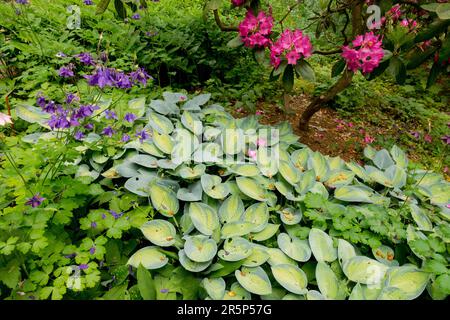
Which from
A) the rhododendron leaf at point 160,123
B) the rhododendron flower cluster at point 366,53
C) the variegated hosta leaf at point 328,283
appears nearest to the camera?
the variegated hosta leaf at point 328,283

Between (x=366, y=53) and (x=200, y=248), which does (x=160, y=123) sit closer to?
(x=200, y=248)

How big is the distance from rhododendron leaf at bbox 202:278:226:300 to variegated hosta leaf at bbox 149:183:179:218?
32 centimetres

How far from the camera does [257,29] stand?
1709 millimetres

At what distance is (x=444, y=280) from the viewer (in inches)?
43.6

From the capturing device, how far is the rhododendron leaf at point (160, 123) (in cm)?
181

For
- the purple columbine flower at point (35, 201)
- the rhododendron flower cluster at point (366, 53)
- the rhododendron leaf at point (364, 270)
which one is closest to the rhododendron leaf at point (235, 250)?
the rhododendron leaf at point (364, 270)

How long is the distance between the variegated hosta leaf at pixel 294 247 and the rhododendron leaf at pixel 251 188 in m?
0.20

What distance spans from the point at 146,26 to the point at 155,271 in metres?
1.85

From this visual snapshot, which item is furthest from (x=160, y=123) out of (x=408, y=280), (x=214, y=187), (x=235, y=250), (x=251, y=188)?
(x=408, y=280)

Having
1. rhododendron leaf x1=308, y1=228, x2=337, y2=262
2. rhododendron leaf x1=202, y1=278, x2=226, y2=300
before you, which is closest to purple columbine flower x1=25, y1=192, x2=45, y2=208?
rhododendron leaf x1=202, y1=278, x2=226, y2=300

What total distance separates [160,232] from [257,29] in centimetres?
110

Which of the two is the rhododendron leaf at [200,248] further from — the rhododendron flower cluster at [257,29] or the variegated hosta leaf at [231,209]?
the rhododendron flower cluster at [257,29]
